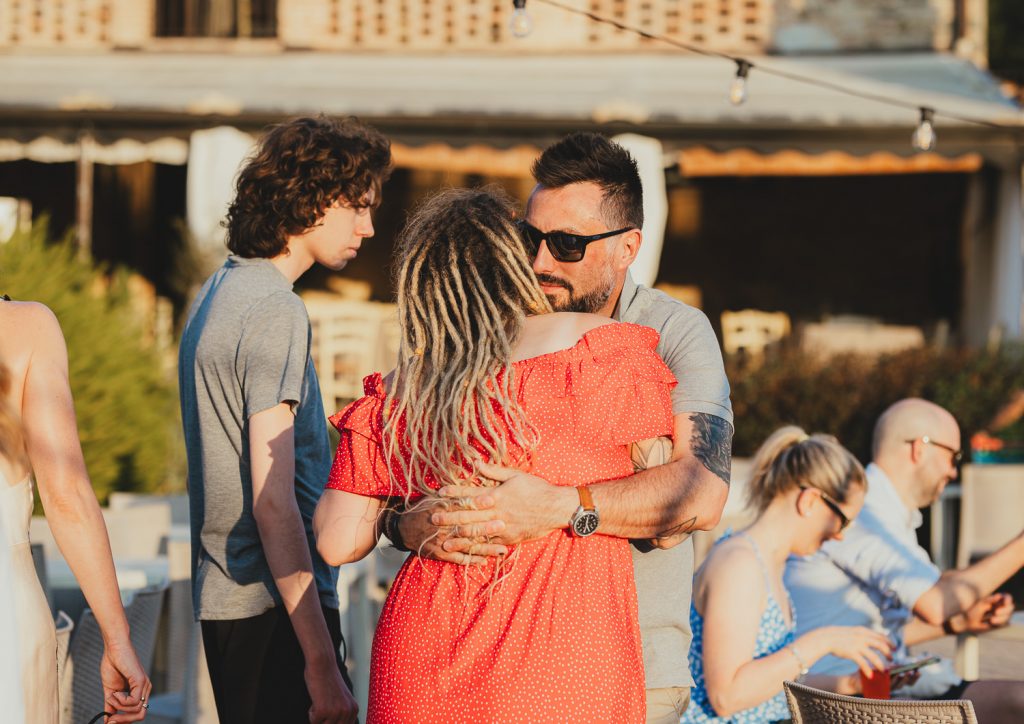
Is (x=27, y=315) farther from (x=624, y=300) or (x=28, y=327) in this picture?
(x=624, y=300)

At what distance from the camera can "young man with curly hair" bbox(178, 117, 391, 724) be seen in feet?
9.16

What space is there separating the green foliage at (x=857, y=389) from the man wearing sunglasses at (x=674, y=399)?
719cm

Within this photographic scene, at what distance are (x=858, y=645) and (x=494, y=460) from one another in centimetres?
174

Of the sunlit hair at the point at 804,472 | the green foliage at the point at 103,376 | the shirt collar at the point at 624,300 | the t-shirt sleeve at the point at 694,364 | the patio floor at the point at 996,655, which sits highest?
the shirt collar at the point at 624,300

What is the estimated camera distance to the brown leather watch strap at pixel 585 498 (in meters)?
2.21

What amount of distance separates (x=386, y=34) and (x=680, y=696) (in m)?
12.5

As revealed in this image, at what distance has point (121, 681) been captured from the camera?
2547 mm

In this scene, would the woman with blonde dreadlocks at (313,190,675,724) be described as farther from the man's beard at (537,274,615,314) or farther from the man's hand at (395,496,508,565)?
the man's beard at (537,274,615,314)

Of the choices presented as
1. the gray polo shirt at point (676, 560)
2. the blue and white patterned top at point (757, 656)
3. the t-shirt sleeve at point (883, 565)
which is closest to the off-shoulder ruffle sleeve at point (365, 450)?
the gray polo shirt at point (676, 560)

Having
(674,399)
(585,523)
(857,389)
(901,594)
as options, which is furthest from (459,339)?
(857,389)

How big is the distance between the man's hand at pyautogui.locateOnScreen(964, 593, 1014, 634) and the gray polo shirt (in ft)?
6.31

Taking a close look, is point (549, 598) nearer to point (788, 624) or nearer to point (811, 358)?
point (788, 624)

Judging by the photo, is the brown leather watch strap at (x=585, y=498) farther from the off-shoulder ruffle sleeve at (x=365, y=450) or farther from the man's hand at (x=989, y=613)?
the man's hand at (x=989, y=613)

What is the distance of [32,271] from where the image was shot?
9117 millimetres
